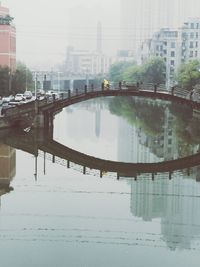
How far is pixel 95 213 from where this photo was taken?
30.9 feet

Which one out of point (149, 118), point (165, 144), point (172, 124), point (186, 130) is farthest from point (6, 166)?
point (149, 118)

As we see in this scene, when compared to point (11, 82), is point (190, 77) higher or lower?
higher

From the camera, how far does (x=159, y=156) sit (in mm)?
16078

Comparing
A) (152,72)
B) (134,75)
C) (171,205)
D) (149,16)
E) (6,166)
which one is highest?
(149,16)

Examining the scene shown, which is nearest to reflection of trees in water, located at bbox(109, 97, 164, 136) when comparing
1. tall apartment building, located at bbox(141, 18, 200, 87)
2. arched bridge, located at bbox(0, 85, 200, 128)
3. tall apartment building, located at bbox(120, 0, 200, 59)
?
arched bridge, located at bbox(0, 85, 200, 128)

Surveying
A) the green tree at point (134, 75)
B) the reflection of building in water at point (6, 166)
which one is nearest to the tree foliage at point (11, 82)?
the reflection of building in water at point (6, 166)

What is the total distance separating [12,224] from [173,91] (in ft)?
35.1

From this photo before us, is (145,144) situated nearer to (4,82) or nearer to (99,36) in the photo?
(4,82)

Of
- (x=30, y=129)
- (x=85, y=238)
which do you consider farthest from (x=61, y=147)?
(x=85, y=238)

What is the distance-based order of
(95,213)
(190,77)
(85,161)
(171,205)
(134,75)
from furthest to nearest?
(134,75)
(190,77)
(85,161)
(171,205)
(95,213)

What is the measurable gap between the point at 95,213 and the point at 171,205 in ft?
4.91

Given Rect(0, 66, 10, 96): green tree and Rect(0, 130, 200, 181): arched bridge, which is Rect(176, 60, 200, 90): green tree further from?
Rect(0, 130, 200, 181): arched bridge

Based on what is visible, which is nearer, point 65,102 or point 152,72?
point 65,102

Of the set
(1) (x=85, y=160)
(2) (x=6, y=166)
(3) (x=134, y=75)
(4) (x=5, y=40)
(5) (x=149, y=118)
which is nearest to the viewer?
(2) (x=6, y=166)
